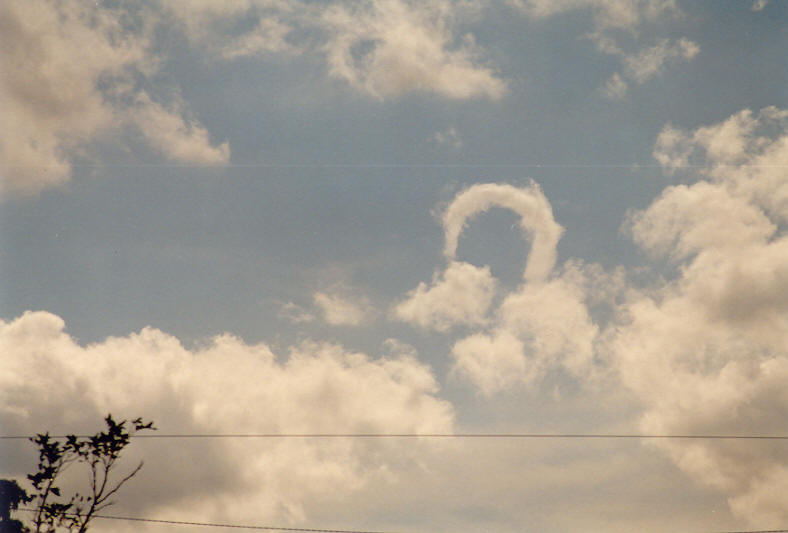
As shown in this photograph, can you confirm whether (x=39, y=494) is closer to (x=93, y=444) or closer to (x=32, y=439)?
(x=32, y=439)

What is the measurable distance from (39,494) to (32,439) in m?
2.52

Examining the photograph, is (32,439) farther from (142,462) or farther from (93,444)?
(142,462)

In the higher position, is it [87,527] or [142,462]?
[142,462]

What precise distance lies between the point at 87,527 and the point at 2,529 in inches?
1762

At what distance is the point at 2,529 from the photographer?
55188 mm

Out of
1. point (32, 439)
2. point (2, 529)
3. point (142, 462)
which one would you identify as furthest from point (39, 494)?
point (2, 529)

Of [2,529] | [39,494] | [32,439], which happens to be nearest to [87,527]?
[39,494]

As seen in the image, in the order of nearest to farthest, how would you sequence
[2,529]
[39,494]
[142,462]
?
[142,462] → [39,494] → [2,529]

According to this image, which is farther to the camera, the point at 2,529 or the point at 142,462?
the point at 2,529

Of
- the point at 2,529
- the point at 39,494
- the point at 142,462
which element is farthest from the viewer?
the point at 2,529

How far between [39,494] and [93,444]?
4.08m

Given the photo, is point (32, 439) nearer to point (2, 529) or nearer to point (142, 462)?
point (142, 462)

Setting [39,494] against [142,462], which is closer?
[142,462]

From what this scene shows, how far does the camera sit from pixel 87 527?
23.3 metres
